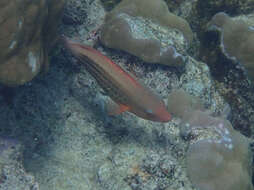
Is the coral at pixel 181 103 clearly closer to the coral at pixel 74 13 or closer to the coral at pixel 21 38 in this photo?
the coral at pixel 74 13

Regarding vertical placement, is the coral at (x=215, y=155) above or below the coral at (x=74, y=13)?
below

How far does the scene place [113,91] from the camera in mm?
3959

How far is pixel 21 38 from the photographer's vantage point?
3361 millimetres

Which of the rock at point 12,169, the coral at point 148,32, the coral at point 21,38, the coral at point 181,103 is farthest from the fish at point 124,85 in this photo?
the rock at point 12,169

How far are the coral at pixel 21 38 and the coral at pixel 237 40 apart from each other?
3488 millimetres

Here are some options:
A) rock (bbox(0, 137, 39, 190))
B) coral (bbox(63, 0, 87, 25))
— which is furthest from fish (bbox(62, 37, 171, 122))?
rock (bbox(0, 137, 39, 190))

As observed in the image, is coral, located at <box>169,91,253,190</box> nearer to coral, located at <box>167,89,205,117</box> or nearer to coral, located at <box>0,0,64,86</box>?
coral, located at <box>167,89,205,117</box>

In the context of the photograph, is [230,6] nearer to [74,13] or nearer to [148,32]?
[148,32]

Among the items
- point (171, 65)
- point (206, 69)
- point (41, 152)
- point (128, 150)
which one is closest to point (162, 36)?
point (171, 65)

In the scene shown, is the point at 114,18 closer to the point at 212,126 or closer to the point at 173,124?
the point at 173,124

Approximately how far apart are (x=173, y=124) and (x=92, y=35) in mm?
2266

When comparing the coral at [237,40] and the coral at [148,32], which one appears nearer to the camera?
the coral at [148,32]

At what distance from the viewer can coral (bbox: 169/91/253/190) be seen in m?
4.25

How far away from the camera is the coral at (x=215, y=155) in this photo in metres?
4.25
